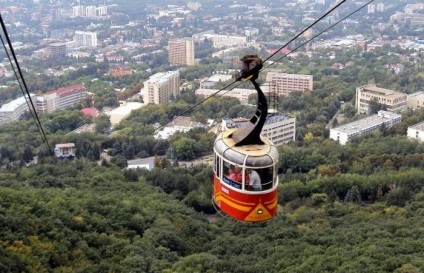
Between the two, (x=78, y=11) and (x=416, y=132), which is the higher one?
(x=416, y=132)

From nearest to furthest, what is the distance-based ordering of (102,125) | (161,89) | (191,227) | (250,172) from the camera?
(250,172)
(191,227)
(102,125)
(161,89)

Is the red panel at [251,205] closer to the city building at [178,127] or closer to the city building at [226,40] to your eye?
the city building at [178,127]

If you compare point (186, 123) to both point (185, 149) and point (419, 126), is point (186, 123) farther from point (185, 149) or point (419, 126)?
point (419, 126)

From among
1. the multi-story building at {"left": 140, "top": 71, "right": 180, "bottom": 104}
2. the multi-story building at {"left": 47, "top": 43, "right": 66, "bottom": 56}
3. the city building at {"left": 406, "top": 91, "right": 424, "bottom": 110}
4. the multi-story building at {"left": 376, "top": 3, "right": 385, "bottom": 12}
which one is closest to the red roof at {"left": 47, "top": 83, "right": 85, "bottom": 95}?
the multi-story building at {"left": 140, "top": 71, "right": 180, "bottom": 104}

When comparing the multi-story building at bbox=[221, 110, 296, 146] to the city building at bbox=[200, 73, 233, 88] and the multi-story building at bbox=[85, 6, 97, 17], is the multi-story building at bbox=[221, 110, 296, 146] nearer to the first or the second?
the city building at bbox=[200, 73, 233, 88]

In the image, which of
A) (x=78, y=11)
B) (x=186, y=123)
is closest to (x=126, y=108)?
(x=186, y=123)

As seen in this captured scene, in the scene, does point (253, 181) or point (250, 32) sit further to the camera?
point (250, 32)
